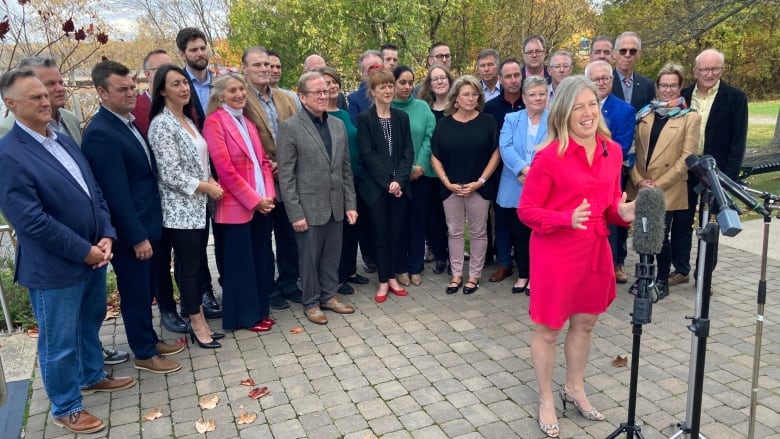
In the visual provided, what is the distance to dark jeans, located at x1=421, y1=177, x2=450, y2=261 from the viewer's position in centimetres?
626

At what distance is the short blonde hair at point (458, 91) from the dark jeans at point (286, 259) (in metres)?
2.02

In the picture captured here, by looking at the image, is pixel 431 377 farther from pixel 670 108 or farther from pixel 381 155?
pixel 670 108

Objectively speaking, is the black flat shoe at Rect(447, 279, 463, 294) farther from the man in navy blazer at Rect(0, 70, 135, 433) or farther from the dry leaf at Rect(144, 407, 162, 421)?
the man in navy blazer at Rect(0, 70, 135, 433)

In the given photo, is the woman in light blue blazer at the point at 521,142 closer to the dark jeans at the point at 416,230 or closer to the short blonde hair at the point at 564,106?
the dark jeans at the point at 416,230

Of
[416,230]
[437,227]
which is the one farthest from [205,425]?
[437,227]

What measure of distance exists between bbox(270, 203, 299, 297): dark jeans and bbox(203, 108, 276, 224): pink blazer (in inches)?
34.9

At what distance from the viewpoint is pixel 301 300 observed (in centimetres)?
568

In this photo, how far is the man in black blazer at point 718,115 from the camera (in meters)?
5.29

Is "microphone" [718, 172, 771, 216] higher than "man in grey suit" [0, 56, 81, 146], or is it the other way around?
"man in grey suit" [0, 56, 81, 146]

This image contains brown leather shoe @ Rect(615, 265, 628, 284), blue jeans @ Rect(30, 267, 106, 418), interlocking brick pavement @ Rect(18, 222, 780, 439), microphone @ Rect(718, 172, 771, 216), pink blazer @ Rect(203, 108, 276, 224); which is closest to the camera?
microphone @ Rect(718, 172, 771, 216)

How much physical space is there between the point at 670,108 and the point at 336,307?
12.0 ft

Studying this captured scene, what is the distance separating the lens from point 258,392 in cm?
400

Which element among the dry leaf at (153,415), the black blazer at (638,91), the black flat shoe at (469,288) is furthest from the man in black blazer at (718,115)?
the dry leaf at (153,415)

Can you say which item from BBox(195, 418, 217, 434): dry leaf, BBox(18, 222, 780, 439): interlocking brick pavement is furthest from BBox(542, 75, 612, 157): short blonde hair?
BBox(195, 418, 217, 434): dry leaf
